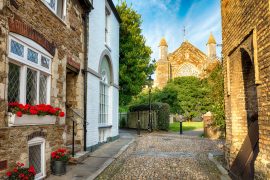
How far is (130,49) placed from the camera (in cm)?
1995

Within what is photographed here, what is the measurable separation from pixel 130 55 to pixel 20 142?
47.7 ft

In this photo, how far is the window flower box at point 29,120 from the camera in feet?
16.9

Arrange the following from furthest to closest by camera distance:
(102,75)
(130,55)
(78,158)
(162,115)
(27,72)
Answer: (162,115), (130,55), (102,75), (78,158), (27,72)

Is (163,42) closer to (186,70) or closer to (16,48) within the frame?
(186,70)

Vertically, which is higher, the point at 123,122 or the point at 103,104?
the point at 103,104

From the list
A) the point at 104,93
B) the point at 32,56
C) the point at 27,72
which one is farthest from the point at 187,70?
the point at 27,72

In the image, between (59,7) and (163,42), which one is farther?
(163,42)

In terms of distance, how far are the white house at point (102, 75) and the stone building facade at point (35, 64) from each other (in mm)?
1525

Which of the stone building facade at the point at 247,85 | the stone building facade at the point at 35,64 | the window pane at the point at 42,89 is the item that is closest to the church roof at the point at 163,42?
the stone building facade at the point at 35,64

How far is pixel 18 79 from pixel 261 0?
A: 197 inches

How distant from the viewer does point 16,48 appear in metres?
5.59

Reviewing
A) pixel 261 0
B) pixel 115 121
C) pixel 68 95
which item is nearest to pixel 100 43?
pixel 68 95

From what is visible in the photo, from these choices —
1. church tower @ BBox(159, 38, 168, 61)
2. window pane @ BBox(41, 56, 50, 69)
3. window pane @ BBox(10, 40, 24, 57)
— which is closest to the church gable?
church tower @ BBox(159, 38, 168, 61)

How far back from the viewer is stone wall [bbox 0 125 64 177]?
5.01m
